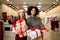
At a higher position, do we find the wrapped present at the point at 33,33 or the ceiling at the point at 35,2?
the ceiling at the point at 35,2

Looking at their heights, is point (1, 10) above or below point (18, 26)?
above

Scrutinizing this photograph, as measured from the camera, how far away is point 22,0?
4.64 metres

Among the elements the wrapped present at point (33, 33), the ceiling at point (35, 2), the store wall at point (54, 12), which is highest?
the ceiling at point (35, 2)

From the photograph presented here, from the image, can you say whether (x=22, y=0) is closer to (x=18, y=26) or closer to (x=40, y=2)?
(x=40, y=2)

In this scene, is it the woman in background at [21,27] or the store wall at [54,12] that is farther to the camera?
the store wall at [54,12]

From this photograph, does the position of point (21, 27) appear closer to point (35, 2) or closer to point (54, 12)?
point (35, 2)

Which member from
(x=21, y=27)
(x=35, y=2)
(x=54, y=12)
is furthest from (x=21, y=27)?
(x=54, y=12)

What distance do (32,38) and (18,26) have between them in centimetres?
39

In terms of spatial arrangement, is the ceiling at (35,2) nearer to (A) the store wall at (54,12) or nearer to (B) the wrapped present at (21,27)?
(A) the store wall at (54,12)

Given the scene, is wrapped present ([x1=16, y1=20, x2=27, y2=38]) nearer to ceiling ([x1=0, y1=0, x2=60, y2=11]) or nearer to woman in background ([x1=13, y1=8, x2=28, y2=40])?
woman in background ([x1=13, y1=8, x2=28, y2=40])

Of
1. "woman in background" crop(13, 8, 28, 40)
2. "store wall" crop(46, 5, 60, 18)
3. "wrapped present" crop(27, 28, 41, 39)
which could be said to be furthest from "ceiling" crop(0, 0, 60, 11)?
"wrapped present" crop(27, 28, 41, 39)

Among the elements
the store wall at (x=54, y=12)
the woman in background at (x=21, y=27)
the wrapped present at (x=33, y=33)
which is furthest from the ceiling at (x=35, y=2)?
the wrapped present at (x=33, y=33)

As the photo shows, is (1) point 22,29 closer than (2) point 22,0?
Yes

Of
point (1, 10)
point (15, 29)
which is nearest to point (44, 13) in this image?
point (1, 10)
